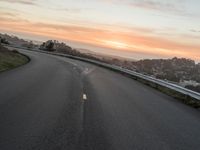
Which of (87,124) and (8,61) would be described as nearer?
(87,124)

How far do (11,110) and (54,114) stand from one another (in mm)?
1229

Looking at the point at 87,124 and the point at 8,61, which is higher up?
the point at 87,124

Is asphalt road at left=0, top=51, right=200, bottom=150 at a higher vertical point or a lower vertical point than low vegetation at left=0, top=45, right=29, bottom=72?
higher

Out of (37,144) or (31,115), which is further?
(31,115)

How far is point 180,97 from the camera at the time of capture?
2180 cm

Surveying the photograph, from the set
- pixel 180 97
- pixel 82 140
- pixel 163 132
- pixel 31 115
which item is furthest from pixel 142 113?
pixel 180 97

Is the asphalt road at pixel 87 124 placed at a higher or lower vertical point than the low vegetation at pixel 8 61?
higher

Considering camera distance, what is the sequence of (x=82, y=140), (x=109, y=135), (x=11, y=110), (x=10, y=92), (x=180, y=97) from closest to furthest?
1. (x=82, y=140)
2. (x=109, y=135)
3. (x=11, y=110)
4. (x=10, y=92)
5. (x=180, y=97)

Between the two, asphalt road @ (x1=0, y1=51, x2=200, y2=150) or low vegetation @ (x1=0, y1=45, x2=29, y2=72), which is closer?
asphalt road @ (x1=0, y1=51, x2=200, y2=150)

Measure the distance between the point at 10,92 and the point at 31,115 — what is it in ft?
15.6

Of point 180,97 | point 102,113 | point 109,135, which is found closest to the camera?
point 109,135

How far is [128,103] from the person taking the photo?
15711 mm

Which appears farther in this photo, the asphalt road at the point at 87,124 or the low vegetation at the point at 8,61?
the low vegetation at the point at 8,61

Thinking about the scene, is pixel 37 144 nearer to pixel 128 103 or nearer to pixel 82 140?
pixel 82 140
